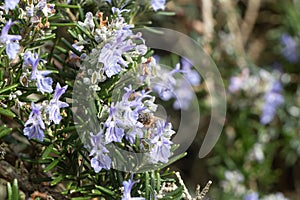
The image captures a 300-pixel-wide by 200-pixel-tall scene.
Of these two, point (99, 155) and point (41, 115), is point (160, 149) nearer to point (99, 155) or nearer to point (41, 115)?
point (99, 155)

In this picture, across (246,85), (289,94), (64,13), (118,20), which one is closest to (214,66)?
(246,85)

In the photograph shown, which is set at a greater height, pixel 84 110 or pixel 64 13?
pixel 64 13

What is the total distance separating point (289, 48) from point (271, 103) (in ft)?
1.47

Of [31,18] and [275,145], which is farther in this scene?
[275,145]

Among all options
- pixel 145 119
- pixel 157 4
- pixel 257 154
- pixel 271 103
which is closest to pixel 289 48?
pixel 271 103

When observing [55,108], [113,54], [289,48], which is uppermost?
[113,54]

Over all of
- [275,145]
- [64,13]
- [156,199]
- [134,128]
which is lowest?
[275,145]

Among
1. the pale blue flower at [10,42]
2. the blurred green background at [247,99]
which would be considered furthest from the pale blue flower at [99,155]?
the blurred green background at [247,99]

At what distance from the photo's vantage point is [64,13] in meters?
1.50

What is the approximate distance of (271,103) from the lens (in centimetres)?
246

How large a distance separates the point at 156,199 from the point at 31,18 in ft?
1.76

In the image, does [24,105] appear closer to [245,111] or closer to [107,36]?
[107,36]

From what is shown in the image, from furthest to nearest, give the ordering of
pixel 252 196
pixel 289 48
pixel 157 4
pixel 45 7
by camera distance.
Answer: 1. pixel 289 48
2. pixel 252 196
3. pixel 157 4
4. pixel 45 7

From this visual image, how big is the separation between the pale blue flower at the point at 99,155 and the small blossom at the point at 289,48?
1848mm
